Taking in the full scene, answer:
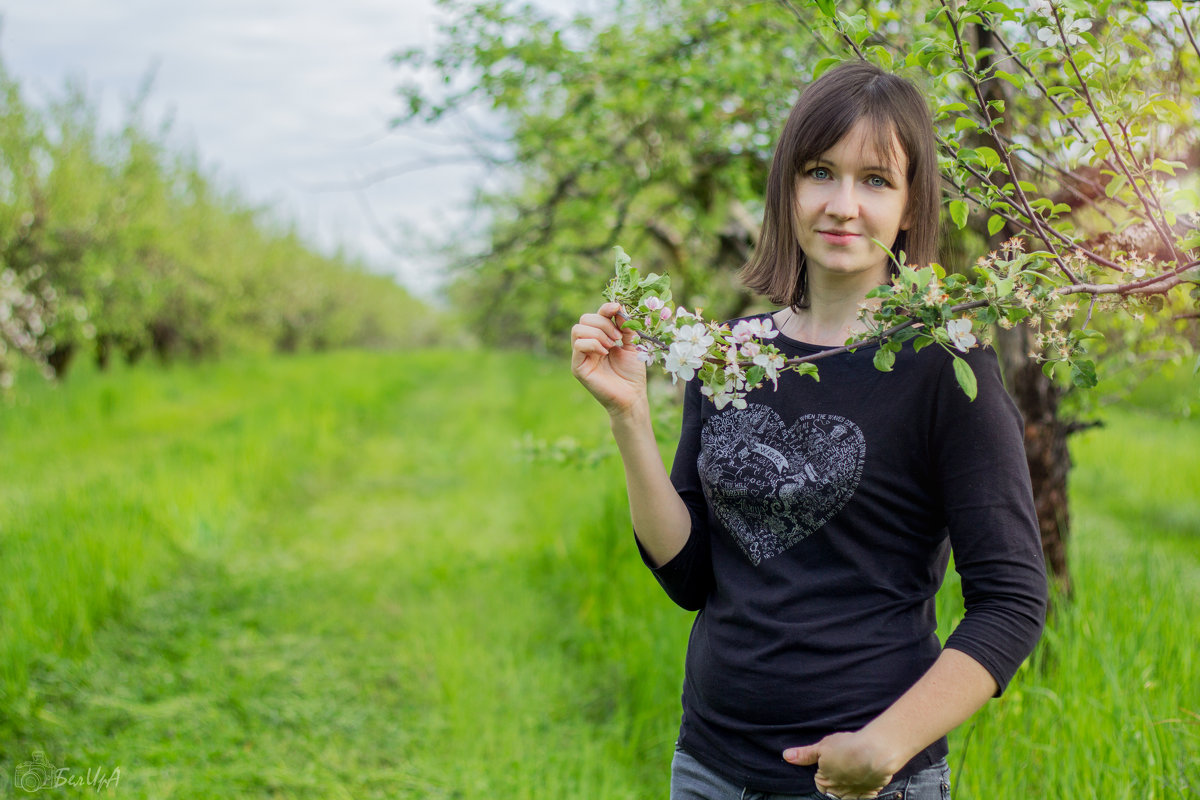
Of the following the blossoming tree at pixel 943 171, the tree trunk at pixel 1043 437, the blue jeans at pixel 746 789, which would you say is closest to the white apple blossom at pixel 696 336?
the blossoming tree at pixel 943 171

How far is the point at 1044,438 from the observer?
288 cm

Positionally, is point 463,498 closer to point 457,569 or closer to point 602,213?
point 457,569

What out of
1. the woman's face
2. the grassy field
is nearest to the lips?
the woman's face

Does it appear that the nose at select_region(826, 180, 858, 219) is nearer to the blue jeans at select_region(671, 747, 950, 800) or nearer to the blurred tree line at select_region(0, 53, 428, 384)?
the blue jeans at select_region(671, 747, 950, 800)

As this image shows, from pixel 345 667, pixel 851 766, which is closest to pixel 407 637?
pixel 345 667

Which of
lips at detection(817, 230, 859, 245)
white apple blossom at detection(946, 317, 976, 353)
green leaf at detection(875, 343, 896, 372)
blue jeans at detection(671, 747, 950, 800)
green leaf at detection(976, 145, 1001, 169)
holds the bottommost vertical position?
blue jeans at detection(671, 747, 950, 800)

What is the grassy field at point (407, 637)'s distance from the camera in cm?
247

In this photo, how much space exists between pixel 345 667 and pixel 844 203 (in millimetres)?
3421

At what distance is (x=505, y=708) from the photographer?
3.49 m

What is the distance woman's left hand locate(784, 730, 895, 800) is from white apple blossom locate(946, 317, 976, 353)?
0.53 meters

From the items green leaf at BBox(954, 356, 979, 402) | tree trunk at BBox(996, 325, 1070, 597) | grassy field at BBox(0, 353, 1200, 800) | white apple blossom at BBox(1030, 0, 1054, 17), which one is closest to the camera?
green leaf at BBox(954, 356, 979, 402)

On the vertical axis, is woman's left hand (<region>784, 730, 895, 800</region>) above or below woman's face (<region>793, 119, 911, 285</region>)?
below

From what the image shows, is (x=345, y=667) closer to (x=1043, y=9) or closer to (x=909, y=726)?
(x=909, y=726)

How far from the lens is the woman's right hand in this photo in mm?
1333
